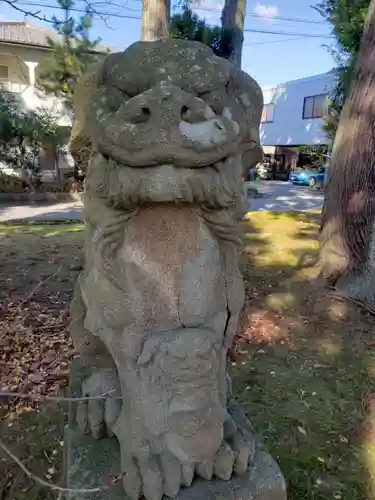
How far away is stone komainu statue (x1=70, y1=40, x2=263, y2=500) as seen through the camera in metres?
1.16

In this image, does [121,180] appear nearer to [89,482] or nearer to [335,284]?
[89,482]

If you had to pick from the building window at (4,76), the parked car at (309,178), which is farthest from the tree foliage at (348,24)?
the parked car at (309,178)

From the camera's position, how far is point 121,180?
115cm

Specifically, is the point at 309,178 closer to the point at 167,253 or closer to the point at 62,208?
the point at 62,208

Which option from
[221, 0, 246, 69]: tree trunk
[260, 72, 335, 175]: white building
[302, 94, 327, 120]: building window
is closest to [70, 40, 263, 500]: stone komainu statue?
[221, 0, 246, 69]: tree trunk

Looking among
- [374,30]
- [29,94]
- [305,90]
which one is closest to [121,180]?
[374,30]

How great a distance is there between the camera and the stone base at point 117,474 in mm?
1320

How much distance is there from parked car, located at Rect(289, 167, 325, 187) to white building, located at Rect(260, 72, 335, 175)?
132cm

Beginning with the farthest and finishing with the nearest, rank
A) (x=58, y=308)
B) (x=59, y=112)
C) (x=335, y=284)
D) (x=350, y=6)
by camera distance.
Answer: (x=59, y=112)
(x=350, y=6)
(x=335, y=284)
(x=58, y=308)

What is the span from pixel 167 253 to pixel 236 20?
394 inches

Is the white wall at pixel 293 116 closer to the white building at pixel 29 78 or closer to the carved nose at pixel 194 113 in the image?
the white building at pixel 29 78

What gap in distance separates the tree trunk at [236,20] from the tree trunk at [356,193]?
219 inches

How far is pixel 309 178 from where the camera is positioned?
20.9 m

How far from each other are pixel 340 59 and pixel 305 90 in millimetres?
15238
